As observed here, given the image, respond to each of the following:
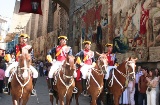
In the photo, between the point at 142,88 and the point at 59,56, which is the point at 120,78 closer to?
the point at 142,88

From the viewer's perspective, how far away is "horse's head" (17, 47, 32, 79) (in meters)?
6.38

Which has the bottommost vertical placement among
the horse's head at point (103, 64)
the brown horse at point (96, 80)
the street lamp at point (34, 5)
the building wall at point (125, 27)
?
A: the brown horse at point (96, 80)

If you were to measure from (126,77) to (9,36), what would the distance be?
49.8m

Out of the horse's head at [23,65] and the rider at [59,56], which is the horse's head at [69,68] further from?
the horse's head at [23,65]

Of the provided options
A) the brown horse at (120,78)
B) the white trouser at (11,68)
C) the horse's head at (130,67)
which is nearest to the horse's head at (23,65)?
the white trouser at (11,68)

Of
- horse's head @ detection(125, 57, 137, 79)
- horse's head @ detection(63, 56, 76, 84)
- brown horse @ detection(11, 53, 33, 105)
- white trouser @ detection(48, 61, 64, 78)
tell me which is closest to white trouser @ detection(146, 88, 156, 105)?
horse's head @ detection(125, 57, 137, 79)

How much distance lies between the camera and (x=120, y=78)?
26.5ft

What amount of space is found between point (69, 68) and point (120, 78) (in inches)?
80.8

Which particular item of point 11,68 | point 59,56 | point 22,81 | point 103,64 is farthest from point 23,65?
point 103,64

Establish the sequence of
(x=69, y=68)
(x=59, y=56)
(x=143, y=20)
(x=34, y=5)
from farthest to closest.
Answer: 1. (x=34, y=5)
2. (x=143, y=20)
3. (x=59, y=56)
4. (x=69, y=68)

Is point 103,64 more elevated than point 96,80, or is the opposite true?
point 103,64

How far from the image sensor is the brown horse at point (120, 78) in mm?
7738

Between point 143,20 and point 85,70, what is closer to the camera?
point 85,70

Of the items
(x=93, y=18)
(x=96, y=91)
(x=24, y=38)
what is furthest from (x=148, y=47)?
(x=93, y=18)
